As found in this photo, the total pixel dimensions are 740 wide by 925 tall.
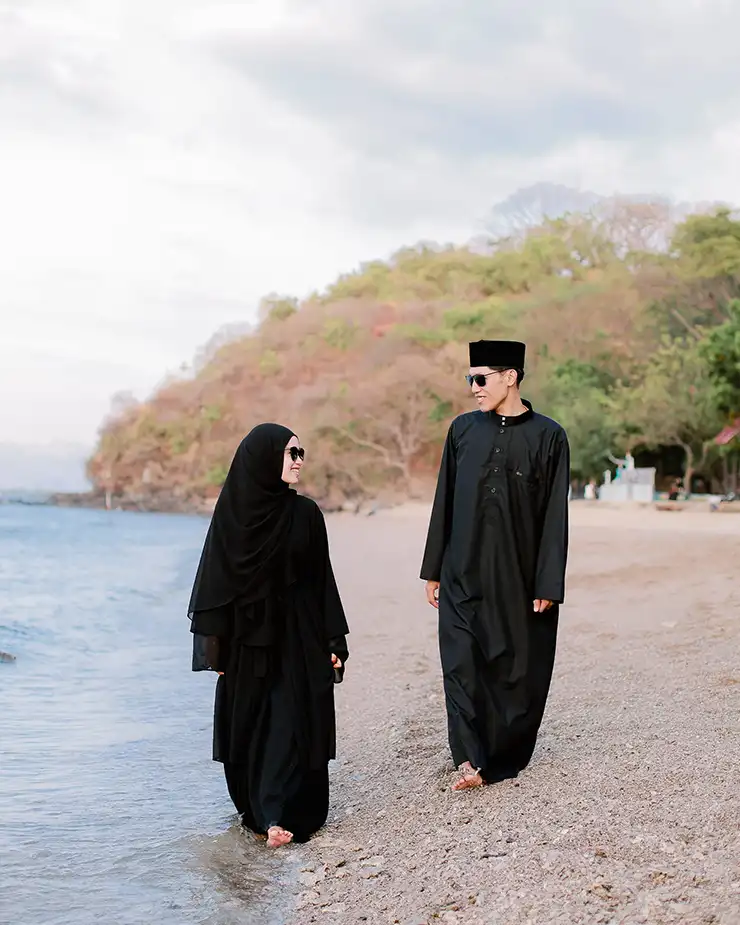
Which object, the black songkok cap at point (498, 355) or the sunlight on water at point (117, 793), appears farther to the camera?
the black songkok cap at point (498, 355)

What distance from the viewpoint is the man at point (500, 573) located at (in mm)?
3840

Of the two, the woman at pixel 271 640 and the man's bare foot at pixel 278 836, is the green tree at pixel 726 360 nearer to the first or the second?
the woman at pixel 271 640

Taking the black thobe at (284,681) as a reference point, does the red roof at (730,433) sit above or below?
above

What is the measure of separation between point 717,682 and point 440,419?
113 ft

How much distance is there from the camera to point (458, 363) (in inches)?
1532

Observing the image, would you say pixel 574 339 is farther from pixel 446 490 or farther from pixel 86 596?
pixel 446 490

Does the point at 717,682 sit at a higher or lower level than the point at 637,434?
lower

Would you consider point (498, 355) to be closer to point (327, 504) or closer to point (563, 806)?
point (563, 806)

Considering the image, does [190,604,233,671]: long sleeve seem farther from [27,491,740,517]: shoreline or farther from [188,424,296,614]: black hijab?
[27,491,740,517]: shoreline

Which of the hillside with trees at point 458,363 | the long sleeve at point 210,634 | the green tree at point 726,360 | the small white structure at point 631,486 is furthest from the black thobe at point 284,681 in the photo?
the small white structure at point 631,486

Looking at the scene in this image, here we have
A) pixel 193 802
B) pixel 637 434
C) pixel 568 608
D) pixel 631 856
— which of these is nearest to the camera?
pixel 631 856

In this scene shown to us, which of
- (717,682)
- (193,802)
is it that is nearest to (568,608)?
(717,682)

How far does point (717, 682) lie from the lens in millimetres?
5484

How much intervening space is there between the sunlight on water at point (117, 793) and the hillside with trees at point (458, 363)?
14472 mm
